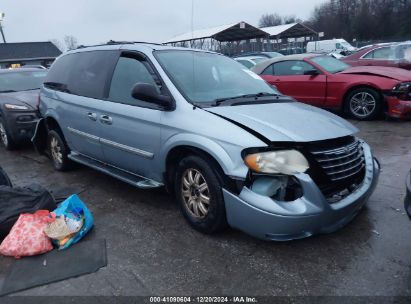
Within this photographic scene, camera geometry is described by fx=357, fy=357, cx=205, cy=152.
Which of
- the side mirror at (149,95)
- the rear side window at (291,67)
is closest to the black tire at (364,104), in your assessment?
the rear side window at (291,67)

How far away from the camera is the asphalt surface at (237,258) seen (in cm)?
248

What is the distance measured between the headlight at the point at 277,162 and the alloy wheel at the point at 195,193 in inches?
20.1

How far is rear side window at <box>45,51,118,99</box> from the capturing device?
4090mm

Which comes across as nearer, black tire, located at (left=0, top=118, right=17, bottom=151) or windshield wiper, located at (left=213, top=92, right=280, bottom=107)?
windshield wiper, located at (left=213, top=92, right=280, bottom=107)

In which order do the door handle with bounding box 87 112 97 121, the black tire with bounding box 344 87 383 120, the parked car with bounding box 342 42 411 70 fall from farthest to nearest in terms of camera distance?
the parked car with bounding box 342 42 411 70 < the black tire with bounding box 344 87 383 120 < the door handle with bounding box 87 112 97 121

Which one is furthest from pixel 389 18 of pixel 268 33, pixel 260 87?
pixel 260 87

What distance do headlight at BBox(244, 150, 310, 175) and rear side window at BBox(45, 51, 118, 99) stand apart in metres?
Answer: 2.14

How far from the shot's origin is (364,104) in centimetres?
736

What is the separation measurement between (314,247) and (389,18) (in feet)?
A: 231

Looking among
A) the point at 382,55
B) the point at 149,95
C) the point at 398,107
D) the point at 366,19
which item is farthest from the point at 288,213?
the point at 366,19

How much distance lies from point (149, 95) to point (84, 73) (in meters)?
1.71

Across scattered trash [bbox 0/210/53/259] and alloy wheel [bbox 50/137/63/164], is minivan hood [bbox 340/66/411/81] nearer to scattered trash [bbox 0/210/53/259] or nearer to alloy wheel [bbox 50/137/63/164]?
alloy wheel [bbox 50/137/63/164]

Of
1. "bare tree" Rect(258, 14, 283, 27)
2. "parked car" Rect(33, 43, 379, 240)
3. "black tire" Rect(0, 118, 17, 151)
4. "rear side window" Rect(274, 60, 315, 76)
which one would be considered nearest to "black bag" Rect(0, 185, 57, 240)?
"parked car" Rect(33, 43, 379, 240)

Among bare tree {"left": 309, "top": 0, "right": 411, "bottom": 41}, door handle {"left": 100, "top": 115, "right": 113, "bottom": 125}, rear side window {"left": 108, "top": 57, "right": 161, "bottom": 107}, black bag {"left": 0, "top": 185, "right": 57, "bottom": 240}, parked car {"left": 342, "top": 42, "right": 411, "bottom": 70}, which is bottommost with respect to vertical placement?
black bag {"left": 0, "top": 185, "right": 57, "bottom": 240}
